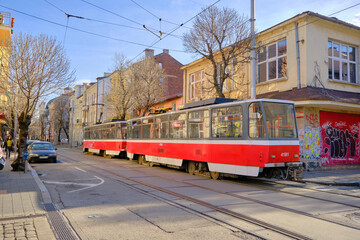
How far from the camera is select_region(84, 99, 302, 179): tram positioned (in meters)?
10.2

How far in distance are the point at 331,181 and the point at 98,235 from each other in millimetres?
9589

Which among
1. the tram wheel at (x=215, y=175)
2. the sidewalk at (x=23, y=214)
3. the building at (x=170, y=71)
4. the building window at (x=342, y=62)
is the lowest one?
the sidewalk at (x=23, y=214)

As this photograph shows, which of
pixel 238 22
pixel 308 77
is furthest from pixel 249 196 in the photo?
pixel 238 22

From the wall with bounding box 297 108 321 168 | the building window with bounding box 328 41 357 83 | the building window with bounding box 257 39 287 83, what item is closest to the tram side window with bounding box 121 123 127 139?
the building window with bounding box 257 39 287 83

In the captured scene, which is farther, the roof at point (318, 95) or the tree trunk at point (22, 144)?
the roof at point (318, 95)

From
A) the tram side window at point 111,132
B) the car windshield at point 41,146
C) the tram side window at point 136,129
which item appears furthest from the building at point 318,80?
the car windshield at point 41,146

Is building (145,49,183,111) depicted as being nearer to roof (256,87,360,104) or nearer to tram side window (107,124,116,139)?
tram side window (107,124,116,139)

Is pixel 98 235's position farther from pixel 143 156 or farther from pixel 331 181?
pixel 143 156

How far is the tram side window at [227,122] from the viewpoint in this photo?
10.7 m

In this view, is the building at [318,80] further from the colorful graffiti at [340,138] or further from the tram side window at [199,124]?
the tram side window at [199,124]

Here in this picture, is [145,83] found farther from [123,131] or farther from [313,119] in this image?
[313,119]

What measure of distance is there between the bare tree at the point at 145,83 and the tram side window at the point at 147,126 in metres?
9.08

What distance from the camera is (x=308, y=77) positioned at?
50.5ft

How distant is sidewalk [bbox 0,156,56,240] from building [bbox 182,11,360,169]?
40.3ft
